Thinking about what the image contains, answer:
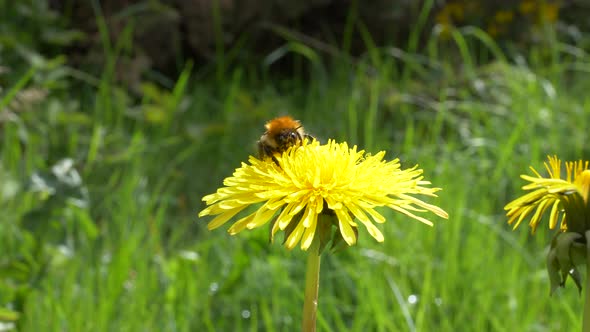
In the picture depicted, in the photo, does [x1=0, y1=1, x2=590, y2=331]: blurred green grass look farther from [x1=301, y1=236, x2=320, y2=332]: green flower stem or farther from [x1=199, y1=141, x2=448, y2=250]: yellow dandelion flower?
[x1=301, y1=236, x2=320, y2=332]: green flower stem

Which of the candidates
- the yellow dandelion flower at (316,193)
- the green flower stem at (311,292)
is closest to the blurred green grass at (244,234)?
the yellow dandelion flower at (316,193)

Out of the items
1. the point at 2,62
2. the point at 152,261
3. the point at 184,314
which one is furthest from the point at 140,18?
the point at 184,314

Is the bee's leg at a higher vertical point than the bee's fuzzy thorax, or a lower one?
lower

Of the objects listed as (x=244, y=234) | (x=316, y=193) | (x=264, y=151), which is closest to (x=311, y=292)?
(x=316, y=193)

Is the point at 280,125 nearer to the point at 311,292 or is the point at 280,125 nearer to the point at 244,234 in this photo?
the point at 311,292

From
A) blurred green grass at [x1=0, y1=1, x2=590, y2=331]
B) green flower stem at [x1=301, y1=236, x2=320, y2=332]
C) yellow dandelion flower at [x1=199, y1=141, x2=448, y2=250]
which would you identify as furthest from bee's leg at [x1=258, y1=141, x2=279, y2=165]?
blurred green grass at [x1=0, y1=1, x2=590, y2=331]

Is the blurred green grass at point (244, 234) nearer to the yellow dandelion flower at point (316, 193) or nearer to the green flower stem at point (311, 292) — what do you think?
the yellow dandelion flower at point (316, 193)

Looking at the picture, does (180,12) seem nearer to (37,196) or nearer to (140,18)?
(140,18)
